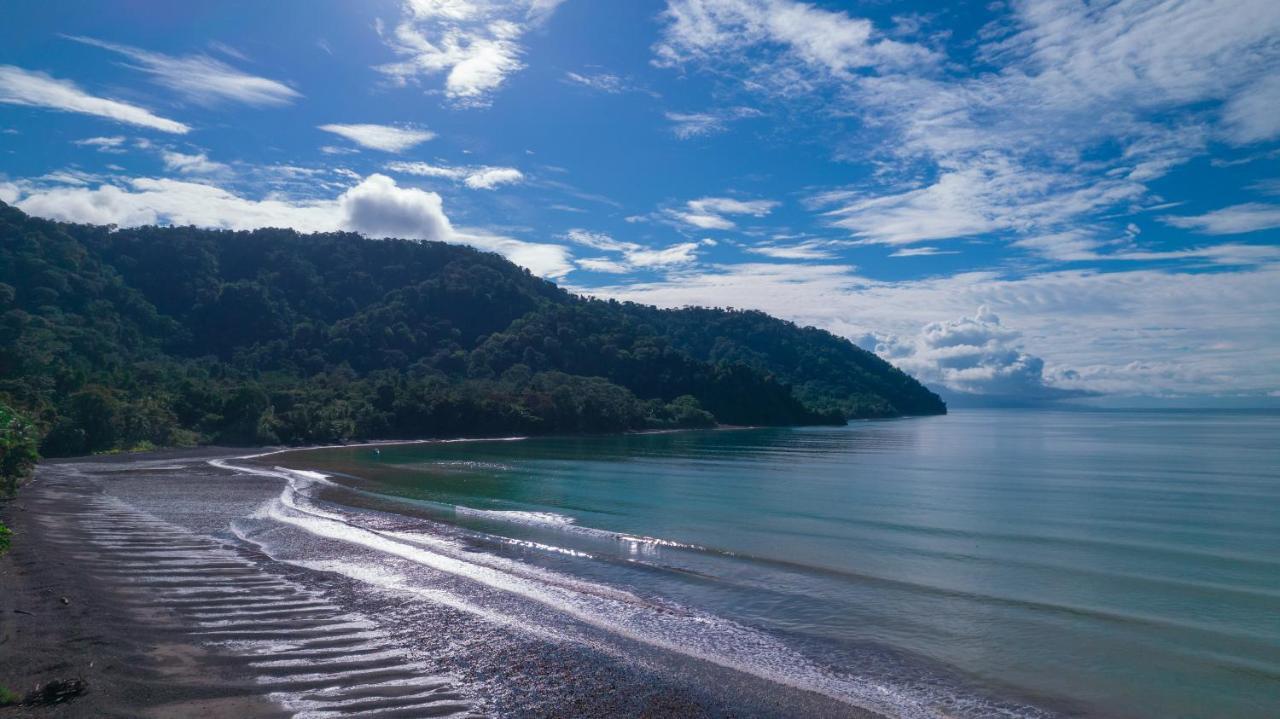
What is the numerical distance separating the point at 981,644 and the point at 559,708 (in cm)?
828

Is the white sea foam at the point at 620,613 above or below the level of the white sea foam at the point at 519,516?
above

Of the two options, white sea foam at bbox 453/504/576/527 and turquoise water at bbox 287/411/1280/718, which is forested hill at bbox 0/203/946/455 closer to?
turquoise water at bbox 287/411/1280/718

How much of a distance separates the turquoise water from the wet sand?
3378 millimetres

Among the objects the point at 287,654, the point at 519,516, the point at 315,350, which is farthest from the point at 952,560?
the point at 315,350

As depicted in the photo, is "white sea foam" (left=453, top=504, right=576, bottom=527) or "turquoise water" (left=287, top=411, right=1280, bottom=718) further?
"white sea foam" (left=453, top=504, right=576, bottom=527)

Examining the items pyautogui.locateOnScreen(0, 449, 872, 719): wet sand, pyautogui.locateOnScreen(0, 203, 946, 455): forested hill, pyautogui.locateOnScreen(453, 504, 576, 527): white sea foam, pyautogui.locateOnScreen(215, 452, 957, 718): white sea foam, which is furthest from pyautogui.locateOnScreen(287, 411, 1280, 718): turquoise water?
pyautogui.locateOnScreen(0, 203, 946, 455): forested hill

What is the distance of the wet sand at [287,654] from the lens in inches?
359

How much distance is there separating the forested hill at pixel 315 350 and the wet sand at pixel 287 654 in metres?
41.1

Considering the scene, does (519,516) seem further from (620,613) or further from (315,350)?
(315,350)

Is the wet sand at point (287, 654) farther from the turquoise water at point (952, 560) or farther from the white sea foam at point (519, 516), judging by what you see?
the white sea foam at point (519, 516)

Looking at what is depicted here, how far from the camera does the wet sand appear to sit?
29.9 ft

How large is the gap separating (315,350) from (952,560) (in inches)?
4713

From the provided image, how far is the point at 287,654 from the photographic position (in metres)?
10.7

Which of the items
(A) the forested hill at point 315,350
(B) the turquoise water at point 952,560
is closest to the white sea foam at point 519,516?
(B) the turquoise water at point 952,560
